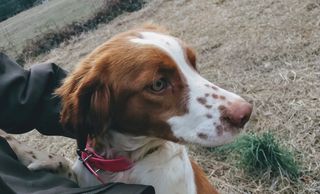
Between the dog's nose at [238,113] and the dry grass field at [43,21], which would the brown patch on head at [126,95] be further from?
the dry grass field at [43,21]

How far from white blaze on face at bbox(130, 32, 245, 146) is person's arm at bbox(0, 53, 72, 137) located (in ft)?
2.09

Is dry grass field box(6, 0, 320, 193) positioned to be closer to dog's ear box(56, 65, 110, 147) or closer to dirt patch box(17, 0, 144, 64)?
dog's ear box(56, 65, 110, 147)

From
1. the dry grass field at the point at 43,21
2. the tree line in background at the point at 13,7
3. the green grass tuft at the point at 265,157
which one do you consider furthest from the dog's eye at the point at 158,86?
the tree line in background at the point at 13,7

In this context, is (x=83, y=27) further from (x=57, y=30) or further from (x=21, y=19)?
(x=21, y=19)

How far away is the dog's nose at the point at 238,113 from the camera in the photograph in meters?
2.32

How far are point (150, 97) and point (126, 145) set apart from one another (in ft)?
1.11

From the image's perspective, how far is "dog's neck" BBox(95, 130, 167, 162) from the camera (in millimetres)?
2664

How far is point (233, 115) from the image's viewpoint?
2330mm

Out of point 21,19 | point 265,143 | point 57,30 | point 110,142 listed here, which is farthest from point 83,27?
point 110,142

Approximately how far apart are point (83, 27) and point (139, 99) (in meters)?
10.3

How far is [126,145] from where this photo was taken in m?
2.68

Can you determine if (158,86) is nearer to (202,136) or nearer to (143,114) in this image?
(143,114)

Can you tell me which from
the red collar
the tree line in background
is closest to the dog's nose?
the red collar

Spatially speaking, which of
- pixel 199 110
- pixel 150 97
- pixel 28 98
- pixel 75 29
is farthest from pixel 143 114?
pixel 75 29
